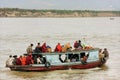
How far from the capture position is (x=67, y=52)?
28234 mm

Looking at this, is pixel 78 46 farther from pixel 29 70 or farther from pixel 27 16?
pixel 27 16

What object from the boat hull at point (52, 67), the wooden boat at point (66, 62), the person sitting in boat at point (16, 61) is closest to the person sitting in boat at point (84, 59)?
the wooden boat at point (66, 62)

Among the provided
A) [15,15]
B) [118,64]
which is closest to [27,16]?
[15,15]

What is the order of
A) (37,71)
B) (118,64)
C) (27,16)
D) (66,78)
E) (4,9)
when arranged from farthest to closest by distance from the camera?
(27,16), (4,9), (118,64), (37,71), (66,78)

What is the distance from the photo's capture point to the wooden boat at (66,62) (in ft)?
91.4

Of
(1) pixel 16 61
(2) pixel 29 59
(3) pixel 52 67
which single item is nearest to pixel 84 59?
(3) pixel 52 67

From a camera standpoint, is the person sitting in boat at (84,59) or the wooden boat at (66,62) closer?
the wooden boat at (66,62)

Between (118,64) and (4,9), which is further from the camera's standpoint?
(4,9)

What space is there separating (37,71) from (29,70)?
23.4 inches

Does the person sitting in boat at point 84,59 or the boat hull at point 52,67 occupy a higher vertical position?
the person sitting in boat at point 84,59

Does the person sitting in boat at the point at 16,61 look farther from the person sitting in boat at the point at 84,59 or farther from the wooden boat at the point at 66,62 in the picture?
the person sitting in boat at the point at 84,59

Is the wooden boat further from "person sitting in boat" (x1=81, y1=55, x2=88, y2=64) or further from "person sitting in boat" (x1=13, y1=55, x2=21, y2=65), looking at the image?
"person sitting in boat" (x1=13, y1=55, x2=21, y2=65)

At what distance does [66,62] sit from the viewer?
2852 cm

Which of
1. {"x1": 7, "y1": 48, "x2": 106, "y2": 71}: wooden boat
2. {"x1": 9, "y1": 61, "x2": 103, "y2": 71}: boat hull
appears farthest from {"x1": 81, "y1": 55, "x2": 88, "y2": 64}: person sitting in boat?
{"x1": 9, "y1": 61, "x2": 103, "y2": 71}: boat hull
